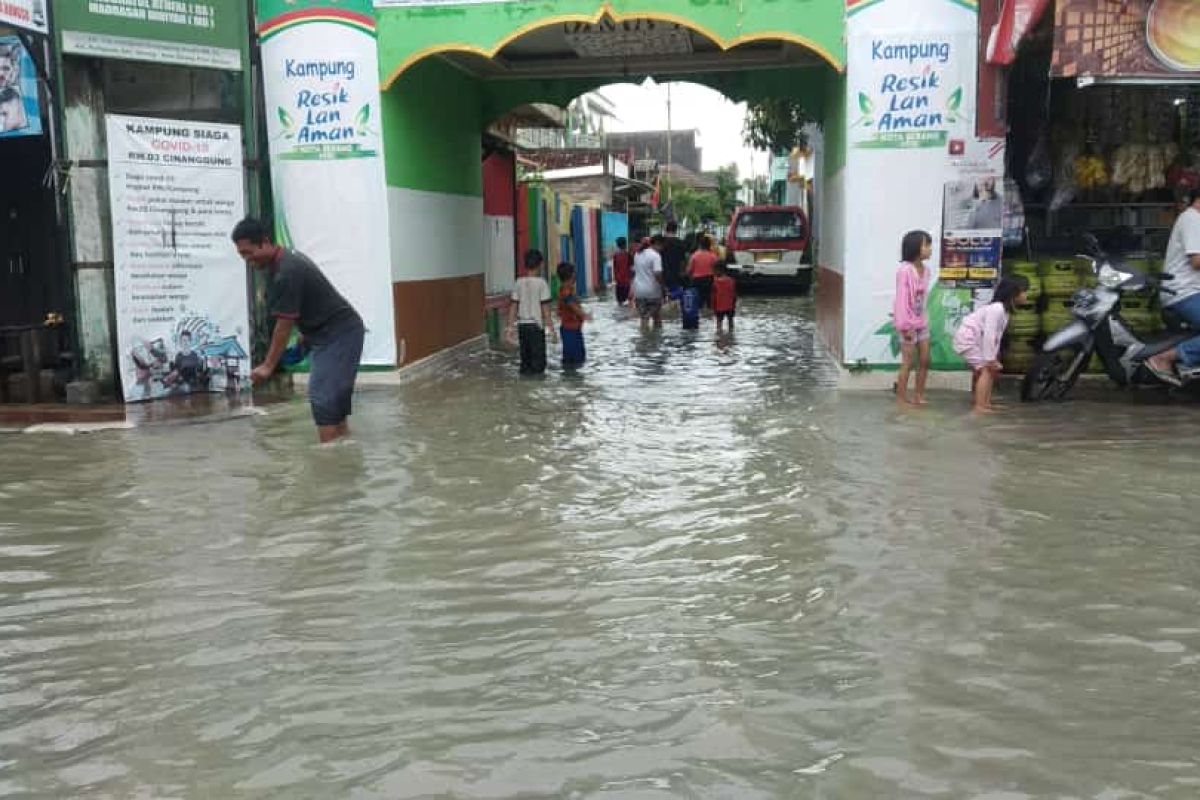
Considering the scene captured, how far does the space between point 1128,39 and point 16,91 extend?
870cm

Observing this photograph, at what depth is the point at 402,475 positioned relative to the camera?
23.8ft

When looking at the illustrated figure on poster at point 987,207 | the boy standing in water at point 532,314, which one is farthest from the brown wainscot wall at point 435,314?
the illustrated figure on poster at point 987,207

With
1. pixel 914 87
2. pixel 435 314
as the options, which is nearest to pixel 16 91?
pixel 435 314

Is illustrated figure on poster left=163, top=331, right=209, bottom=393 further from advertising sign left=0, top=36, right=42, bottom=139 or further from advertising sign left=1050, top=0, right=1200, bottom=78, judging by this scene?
advertising sign left=1050, top=0, right=1200, bottom=78

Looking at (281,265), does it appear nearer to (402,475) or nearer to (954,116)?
(402,475)

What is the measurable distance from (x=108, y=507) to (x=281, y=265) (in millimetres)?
1987

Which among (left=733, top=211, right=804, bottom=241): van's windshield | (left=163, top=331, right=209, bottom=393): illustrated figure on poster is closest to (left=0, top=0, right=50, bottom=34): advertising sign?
(left=163, top=331, right=209, bottom=393): illustrated figure on poster

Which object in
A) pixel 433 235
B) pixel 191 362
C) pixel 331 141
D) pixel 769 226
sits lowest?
pixel 191 362

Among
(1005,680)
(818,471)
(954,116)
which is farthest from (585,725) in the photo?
(954,116)

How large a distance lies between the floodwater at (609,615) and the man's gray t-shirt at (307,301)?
0.87 m

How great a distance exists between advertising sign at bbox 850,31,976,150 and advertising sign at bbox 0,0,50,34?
6.72 metres

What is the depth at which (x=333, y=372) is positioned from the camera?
25.8 feet

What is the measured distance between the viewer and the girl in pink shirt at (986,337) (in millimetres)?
9086

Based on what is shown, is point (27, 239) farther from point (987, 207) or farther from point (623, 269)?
point (623, 269)
